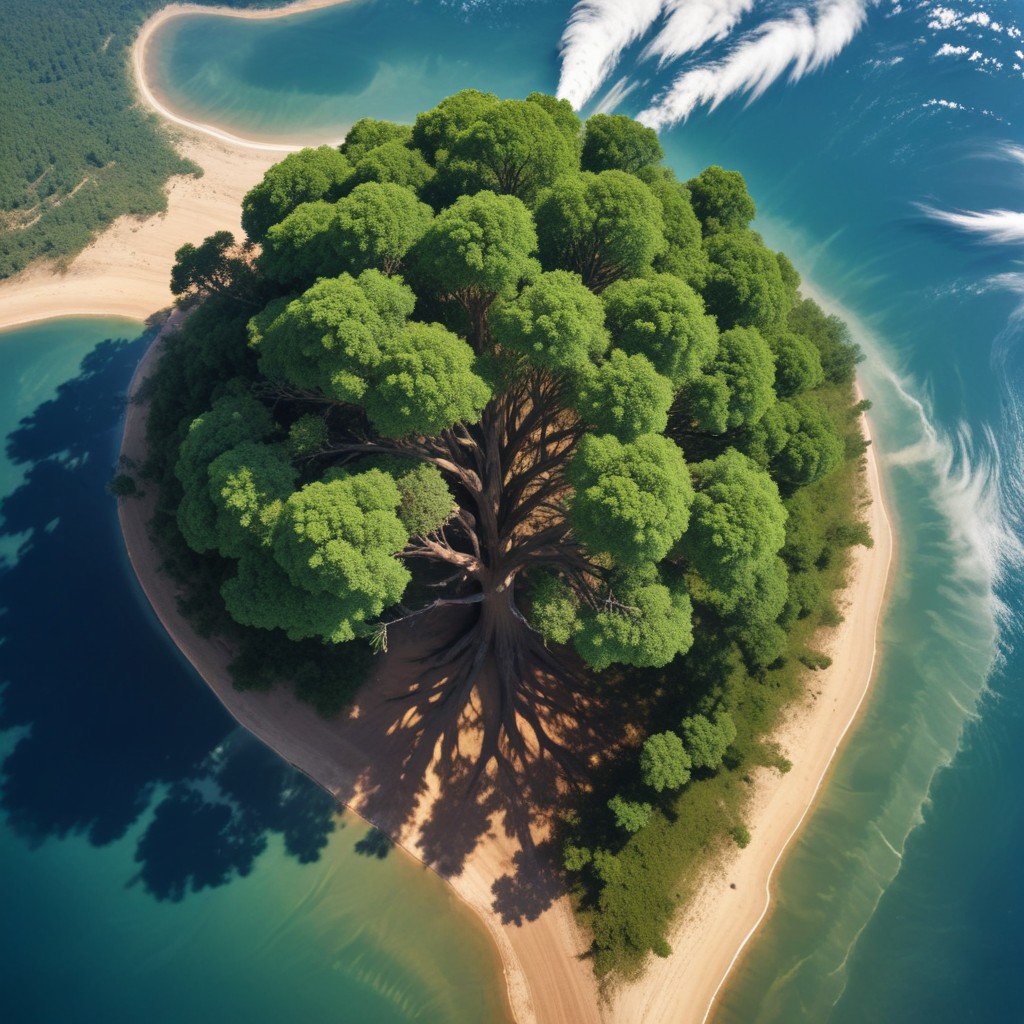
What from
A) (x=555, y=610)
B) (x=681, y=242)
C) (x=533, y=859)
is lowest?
(x=533, y=859)

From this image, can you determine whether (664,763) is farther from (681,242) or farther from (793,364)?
Answer: (681,242)

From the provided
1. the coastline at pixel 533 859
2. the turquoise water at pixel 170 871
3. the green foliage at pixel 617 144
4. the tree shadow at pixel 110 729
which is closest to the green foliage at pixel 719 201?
the green foliage at pixel 617 144

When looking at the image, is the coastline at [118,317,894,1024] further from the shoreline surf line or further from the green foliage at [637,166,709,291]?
the shoreline surf line

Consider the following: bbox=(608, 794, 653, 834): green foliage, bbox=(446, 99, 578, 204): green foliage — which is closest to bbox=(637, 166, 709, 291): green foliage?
bbox=(446, 99, 578, 204): green foliage

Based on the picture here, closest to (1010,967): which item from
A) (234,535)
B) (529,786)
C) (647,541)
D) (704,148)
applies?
(529,786)

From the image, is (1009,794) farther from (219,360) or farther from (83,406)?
(83,406)

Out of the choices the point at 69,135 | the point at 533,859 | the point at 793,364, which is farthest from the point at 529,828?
the point at 69,135

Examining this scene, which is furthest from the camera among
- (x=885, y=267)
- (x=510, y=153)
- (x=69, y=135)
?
(x=69, y=135)
